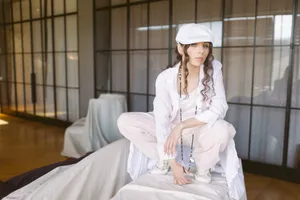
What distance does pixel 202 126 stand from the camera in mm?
1350

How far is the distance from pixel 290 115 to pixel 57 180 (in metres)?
2.16

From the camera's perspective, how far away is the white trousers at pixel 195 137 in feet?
4.31

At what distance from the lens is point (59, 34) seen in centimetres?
484

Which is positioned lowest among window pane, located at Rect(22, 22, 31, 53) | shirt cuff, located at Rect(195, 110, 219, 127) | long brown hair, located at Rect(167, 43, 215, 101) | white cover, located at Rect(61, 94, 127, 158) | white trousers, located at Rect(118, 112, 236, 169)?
white cover, located at Rect(61, 94, 127, 158)

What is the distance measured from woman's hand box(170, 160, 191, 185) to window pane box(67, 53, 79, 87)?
11.7 feet

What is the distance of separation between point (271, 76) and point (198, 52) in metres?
1.78

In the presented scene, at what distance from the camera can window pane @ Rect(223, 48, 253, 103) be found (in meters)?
2.94

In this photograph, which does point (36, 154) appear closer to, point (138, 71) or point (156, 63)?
point (138, 71)

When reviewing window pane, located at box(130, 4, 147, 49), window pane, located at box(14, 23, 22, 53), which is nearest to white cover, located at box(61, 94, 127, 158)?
window pane, located at box(130, 4, 147, 49)

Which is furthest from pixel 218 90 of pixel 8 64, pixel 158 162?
pixel 8 64

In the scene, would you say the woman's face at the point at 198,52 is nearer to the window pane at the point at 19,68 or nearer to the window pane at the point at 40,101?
the window pane at the point at 40,101

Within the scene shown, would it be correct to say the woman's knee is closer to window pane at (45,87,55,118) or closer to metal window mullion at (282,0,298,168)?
metal window mullion at (282,0,298,168)

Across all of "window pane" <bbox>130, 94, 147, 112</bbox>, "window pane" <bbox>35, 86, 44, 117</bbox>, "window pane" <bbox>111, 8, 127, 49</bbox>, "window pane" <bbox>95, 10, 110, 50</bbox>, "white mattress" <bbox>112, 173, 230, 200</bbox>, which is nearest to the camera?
"white mattress" <bbox>112, 173, 230, 200</bbox>

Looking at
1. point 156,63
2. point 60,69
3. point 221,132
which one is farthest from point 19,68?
point 221,132
